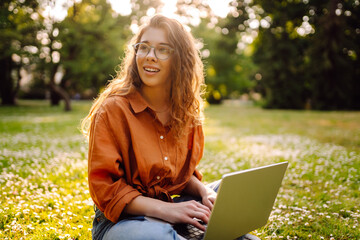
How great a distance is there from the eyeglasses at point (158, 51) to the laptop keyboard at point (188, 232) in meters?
1.24

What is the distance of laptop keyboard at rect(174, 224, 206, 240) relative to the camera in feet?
6.98

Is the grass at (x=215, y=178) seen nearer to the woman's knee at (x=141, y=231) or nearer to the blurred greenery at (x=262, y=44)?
the woman's knee at (x=141, y=231)

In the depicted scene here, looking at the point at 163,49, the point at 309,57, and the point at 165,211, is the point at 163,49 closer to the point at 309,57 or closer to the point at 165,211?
the point at 165,211

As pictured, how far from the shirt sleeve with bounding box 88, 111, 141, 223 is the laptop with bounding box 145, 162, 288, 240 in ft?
1.41

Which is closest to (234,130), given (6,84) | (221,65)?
(6,84)

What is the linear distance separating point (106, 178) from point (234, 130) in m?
11.1

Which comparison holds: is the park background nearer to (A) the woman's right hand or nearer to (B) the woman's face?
(B) the woman's face

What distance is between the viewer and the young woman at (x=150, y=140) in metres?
1.97

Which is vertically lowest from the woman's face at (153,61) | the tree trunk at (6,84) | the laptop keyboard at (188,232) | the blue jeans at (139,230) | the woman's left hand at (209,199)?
the tree trunk at (6,84)

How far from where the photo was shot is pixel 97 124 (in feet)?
6.76

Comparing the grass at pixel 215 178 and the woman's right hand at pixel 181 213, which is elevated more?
the woman's right hand at pixel 181 213

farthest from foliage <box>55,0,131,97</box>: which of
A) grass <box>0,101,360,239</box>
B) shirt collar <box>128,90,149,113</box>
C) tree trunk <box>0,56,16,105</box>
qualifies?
shirt collar <box>128,90,149,113</box>

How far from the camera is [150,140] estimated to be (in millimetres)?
2227

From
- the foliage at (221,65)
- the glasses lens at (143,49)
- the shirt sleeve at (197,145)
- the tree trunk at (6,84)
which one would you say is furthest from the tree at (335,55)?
the tree trunk at (6,84)
